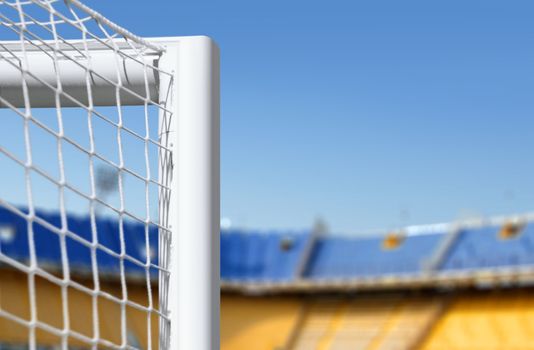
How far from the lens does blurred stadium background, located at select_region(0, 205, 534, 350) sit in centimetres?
A: 959

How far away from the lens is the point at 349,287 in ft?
34.2

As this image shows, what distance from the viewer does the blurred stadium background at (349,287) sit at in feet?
31.5

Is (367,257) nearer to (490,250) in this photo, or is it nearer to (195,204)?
(490,250)

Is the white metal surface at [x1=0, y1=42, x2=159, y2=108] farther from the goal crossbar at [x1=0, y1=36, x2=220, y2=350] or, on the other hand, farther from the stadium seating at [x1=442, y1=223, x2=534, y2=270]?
the stadium seating at [x1=442, y1=223, x2=534, y2=270]

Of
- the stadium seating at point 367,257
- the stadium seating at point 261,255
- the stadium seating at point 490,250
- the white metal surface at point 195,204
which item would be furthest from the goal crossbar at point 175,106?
the stadium seating at point 261,255

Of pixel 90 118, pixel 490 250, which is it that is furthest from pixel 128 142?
pixel 490 250

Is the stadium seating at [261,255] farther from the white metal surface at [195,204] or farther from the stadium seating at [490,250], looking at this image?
the white metal surface at [195,204]

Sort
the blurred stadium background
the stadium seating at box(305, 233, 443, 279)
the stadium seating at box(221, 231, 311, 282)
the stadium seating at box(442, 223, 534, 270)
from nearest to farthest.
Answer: the blurred stadium background → the stadium seating at box(442, 223, 534, 270) → the stadium seating at box(305, 233, 443, 279) → the stadium seating at box(221, 231, 311, 282)

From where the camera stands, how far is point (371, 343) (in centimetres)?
1038

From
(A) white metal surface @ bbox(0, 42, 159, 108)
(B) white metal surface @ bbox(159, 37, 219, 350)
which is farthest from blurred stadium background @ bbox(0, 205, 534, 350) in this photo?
(B) white metal surface @ bbox(159, 37, 219, 350)

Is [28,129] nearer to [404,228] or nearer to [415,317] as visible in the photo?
[415,317]

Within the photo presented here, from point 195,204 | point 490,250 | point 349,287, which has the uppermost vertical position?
point 195,204

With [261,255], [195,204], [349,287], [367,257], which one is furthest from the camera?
[261,255]

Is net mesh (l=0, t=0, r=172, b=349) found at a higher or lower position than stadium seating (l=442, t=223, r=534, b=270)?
higher
